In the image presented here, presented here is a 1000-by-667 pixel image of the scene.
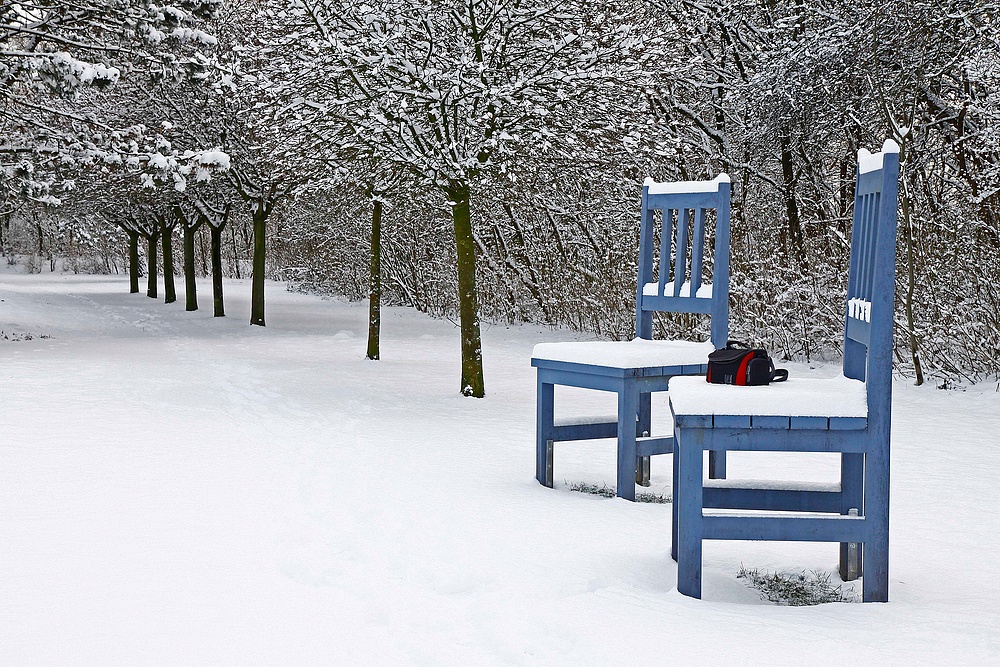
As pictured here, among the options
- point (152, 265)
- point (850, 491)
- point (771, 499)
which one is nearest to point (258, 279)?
point (152, 265)

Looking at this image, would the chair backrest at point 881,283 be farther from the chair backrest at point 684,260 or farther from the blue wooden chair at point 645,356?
the chair backrest at point 684,260

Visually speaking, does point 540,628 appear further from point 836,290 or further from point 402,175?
point 836,290

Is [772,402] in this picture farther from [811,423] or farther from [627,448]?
[627,448]

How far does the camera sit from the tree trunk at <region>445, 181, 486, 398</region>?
28.5 feet

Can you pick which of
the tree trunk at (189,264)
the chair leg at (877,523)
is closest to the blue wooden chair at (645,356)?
the chair leg at (877,523)

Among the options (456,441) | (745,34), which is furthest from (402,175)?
(745,34)

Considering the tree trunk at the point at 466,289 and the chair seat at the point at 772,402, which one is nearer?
the chair seat at the point at 772,402

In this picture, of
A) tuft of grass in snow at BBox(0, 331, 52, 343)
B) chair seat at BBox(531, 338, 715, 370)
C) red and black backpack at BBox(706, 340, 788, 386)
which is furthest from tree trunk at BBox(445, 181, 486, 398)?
tuft of grass in snow at BBox(0, 331, 52, 343)

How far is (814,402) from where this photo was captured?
3020 millimetres

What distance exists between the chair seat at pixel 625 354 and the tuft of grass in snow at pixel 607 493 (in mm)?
662

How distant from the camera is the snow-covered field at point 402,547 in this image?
270 centimetres

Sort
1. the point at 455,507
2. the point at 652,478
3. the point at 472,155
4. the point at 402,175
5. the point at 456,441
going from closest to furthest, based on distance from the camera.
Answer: the point at 455,507
the point at 652,478
the point at 456,441
the point at 472,155
the point at 402,175

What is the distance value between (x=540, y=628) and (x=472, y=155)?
6.06 metres

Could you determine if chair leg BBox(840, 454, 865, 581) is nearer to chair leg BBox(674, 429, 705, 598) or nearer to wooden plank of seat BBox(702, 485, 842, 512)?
wooden plank of seat BBox(702, 485, 842, 512)
